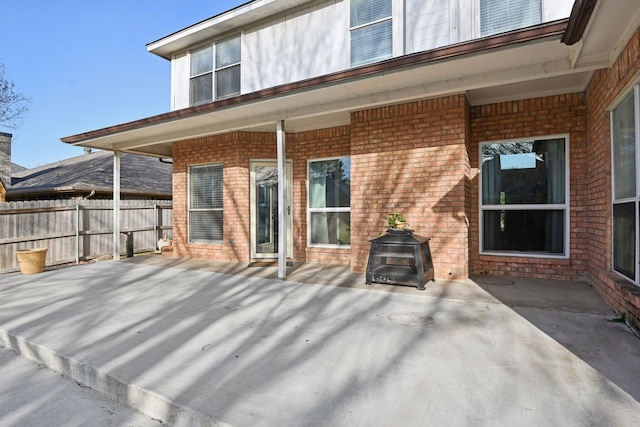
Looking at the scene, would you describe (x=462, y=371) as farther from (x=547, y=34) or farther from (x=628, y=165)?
(x=547, y=34)

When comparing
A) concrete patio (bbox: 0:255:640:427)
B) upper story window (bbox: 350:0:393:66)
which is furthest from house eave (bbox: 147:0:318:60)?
concrete patio (bbox: 0:255:640:427)

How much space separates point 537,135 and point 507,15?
2.12 m

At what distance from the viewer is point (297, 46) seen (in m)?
7.57

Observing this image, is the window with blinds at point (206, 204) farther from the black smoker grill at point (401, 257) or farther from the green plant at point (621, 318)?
the green plant at point (621, 318)

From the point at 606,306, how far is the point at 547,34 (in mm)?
3136

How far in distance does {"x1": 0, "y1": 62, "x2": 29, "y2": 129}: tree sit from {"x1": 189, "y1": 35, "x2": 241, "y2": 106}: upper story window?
10.7 meters

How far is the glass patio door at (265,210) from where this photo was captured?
7895 mm

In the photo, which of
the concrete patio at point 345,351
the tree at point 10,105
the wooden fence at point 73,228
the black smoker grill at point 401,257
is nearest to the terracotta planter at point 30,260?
the wooden fence at point 73,228

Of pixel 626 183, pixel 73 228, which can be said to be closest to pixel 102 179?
pixel 73 228

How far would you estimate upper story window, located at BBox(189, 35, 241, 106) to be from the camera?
841 cm

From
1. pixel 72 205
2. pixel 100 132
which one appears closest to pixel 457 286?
pixel 100 132

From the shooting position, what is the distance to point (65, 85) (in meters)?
15.6

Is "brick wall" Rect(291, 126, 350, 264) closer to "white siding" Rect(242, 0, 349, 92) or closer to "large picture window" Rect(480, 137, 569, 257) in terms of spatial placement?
"white siding" Rect(242, 0, 349, 92)

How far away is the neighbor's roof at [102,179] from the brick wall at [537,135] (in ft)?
39.7
